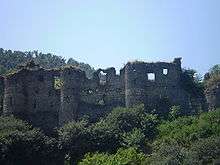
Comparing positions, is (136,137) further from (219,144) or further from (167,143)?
(219,144)

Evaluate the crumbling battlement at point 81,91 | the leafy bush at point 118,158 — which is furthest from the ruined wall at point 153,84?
the leafy bush at point 118,158

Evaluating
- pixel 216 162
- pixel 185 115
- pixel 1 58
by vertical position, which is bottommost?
pixel 216 162

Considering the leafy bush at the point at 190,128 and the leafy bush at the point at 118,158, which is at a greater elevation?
the leafy bush at the point at 190,128

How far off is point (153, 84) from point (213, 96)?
594 centimetres

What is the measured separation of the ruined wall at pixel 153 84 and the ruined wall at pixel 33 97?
7040 mm

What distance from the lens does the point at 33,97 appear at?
5922 centimetres

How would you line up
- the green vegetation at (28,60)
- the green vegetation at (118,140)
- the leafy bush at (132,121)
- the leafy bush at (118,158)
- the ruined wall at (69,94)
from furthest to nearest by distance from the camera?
the green vegetation at (28,60) → the ruined wall at (69,94) → the leafy bush at (132,121) → the green vegetation at (118,140) → the leafy bush at (118,158)

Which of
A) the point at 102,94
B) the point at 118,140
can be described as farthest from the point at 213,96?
the point at 118,140

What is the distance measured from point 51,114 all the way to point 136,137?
9750 mm

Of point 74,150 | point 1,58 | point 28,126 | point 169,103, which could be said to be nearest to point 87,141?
point 74,150

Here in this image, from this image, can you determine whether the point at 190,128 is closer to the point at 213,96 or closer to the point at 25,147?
the point at 213,96

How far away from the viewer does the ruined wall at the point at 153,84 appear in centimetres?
5881

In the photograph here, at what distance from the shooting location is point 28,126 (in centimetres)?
5559

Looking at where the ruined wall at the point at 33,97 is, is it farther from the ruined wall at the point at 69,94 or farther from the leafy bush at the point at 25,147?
the leafy bush at the point at 25,147
